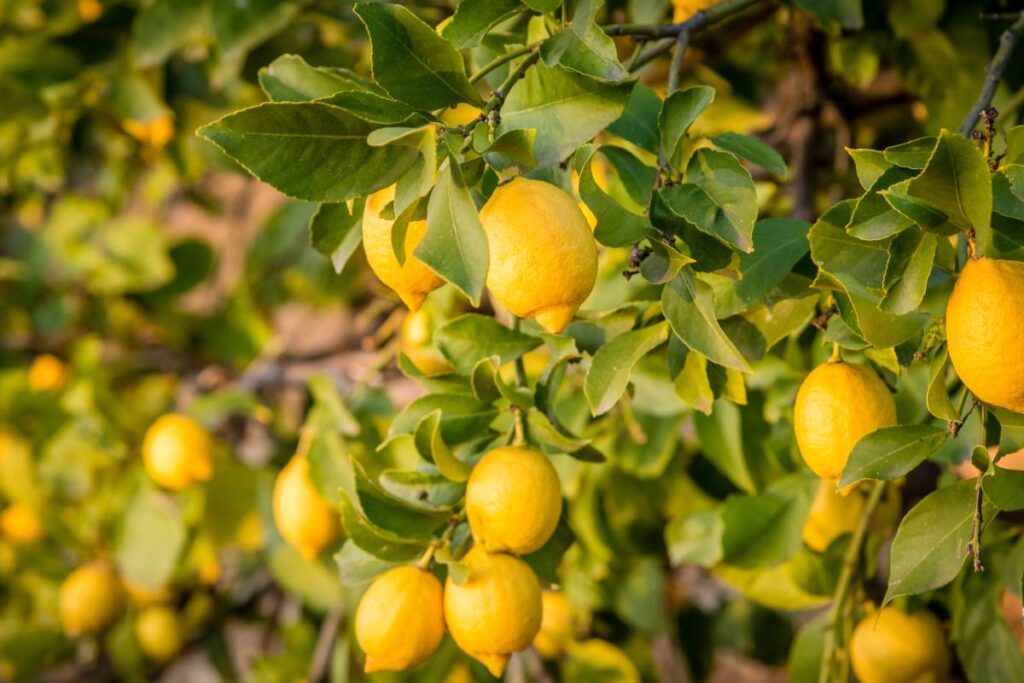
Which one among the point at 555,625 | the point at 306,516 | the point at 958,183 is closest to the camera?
the point at 958,183

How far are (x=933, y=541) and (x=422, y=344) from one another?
58 centimetres

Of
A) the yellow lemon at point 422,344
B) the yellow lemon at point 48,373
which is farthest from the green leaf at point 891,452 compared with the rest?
the yellow lemon at point 48,373

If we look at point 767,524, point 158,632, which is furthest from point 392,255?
point 158,632

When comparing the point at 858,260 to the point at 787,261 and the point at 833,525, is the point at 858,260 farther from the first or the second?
the point at 833,525

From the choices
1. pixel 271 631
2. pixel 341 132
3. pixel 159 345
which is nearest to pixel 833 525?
pixel 341 132

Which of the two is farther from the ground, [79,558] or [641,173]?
[641,173]

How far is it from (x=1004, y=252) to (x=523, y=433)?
297 mm

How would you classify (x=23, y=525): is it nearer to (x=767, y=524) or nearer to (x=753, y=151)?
(x=767, y=524)

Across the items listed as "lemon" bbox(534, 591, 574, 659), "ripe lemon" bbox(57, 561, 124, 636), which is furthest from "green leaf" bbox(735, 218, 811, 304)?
"ripe lemon" bbox(57, 561, 124, 636)

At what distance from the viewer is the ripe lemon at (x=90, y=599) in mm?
1321

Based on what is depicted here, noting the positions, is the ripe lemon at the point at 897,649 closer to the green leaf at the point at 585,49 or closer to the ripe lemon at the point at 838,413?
the ripe lemon at the point at 838,413

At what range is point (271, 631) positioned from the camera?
158 cm

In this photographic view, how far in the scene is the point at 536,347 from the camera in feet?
2.18

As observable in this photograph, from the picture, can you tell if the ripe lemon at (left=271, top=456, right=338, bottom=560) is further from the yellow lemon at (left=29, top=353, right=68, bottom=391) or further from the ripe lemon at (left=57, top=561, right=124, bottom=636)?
the yellow lemon at (left=29, top=353, right=68, bottom=391)
